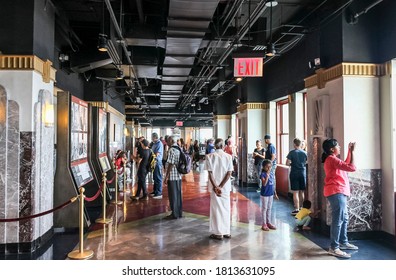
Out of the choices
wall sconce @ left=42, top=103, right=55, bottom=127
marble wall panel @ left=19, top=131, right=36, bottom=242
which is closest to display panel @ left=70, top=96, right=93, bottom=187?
wall sconce @ left=42, top=103, right=55, bottom=127

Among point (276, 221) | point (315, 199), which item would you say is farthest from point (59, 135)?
point (315, 199)

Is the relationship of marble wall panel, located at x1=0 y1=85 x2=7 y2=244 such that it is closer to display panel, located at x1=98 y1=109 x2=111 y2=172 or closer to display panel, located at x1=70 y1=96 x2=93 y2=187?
display panel, located at x1=70 y1=96 x2=93 y2=187

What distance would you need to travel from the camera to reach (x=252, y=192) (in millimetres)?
8672

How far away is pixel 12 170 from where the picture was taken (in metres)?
4.12

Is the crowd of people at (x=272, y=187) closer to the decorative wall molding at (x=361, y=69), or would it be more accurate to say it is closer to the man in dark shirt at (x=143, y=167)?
the decorative wall molding at (x=361, y=69)

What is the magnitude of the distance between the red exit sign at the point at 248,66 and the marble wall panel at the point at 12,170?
384cm

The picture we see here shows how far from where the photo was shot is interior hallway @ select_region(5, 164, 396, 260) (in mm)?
3965

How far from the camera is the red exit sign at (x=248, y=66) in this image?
5906mm

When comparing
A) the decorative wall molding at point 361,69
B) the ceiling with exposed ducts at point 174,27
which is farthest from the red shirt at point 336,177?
Answer: the ceiling with exposed ducts at point 174,27

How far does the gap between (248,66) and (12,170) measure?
4410 millimetres

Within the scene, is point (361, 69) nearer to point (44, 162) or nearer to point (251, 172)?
point (44, 162)

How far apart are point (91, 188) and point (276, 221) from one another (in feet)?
12.9

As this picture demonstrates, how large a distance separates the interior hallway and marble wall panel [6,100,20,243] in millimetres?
376

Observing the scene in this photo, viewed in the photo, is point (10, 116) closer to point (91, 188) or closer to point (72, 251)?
point (72, 251)
